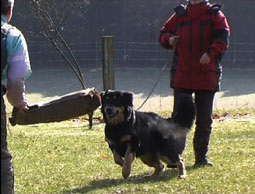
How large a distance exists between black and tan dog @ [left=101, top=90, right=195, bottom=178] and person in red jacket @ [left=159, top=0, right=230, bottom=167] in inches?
10.5

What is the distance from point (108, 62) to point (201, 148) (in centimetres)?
578

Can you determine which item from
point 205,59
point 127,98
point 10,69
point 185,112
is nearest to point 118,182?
point 127,98

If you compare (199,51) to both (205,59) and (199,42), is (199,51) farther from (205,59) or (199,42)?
(205,59)

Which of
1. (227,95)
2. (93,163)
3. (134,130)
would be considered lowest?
(227,95)

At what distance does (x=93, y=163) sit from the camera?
7.73m

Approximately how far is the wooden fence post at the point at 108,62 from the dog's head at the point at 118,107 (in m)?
6.22

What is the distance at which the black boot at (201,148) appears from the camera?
24.1 feet

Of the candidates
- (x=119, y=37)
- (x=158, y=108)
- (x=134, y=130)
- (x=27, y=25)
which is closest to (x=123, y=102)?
(x=134, y=130)

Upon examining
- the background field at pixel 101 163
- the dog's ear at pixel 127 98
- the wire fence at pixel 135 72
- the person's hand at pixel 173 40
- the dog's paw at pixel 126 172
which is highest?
the person's hand at pixel 173 40

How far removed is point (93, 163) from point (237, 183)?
1.94m

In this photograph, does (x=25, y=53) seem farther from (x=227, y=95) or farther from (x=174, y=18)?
(x=227, y=95)

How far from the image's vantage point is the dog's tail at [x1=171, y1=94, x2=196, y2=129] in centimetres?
699

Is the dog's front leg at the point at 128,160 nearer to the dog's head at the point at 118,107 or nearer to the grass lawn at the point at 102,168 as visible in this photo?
the grass lawn at the point at 102,168

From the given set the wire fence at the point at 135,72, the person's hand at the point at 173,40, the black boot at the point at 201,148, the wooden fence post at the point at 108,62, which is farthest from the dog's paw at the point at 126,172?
the wire fence at the point at 135,72
